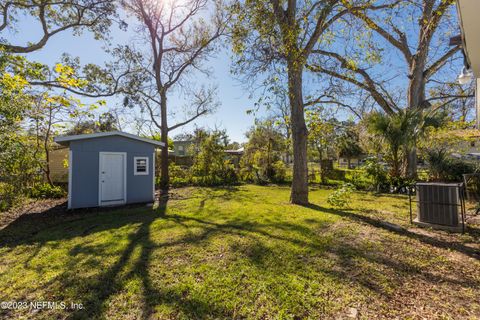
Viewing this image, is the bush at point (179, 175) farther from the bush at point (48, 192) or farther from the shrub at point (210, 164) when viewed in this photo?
the bush at point (48, 192)

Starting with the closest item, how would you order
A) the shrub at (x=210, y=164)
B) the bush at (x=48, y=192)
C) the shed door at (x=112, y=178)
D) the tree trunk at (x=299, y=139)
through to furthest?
the tree trunk at (x=299, y=139) < the shed door at (x=112, y=178) < the bush at (x=48, y=192) < the shrub at (x=210, y=164)

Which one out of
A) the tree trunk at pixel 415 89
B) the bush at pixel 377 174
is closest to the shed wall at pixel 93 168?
the bush at pixel 377 174

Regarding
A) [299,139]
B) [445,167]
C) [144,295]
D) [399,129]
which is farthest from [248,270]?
[399,129]

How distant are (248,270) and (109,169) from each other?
270 inches

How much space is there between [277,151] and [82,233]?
1186 centimetres

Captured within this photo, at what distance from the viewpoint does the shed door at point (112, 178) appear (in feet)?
24.3

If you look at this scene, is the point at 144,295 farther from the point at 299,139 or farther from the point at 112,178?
the point at 112,178

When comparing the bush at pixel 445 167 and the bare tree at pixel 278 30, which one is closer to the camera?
the bare tree at pixel 278 30

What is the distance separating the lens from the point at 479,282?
7.89 feet

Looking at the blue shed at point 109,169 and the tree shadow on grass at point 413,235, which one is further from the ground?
the blue shed at point 109,169

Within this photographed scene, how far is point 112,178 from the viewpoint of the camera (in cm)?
→ 766

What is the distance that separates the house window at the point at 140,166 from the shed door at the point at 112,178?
375mm

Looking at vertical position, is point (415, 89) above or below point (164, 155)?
above

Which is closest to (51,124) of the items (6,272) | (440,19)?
(6,272)
